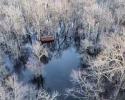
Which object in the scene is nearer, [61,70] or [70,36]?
[61,70]

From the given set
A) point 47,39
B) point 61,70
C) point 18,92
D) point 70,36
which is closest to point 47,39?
point 47,39

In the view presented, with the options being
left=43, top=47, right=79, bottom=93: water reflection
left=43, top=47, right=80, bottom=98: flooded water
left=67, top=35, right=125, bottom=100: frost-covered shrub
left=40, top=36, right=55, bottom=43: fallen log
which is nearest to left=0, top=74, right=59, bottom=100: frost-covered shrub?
left=43, top=47, right=80, bottom=98: flooded water

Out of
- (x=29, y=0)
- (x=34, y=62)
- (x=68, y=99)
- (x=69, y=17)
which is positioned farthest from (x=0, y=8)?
(x=68, y=99)

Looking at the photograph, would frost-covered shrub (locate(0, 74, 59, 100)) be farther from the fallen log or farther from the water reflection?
the fallen log

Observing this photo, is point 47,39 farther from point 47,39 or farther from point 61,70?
point 61,70

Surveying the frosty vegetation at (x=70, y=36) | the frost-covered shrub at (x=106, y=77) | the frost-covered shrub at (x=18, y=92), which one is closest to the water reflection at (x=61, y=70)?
the frosty vegetation at (x=70, y=36)

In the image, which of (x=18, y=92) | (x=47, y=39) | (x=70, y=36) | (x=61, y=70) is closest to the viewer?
(x=18, y=92)
